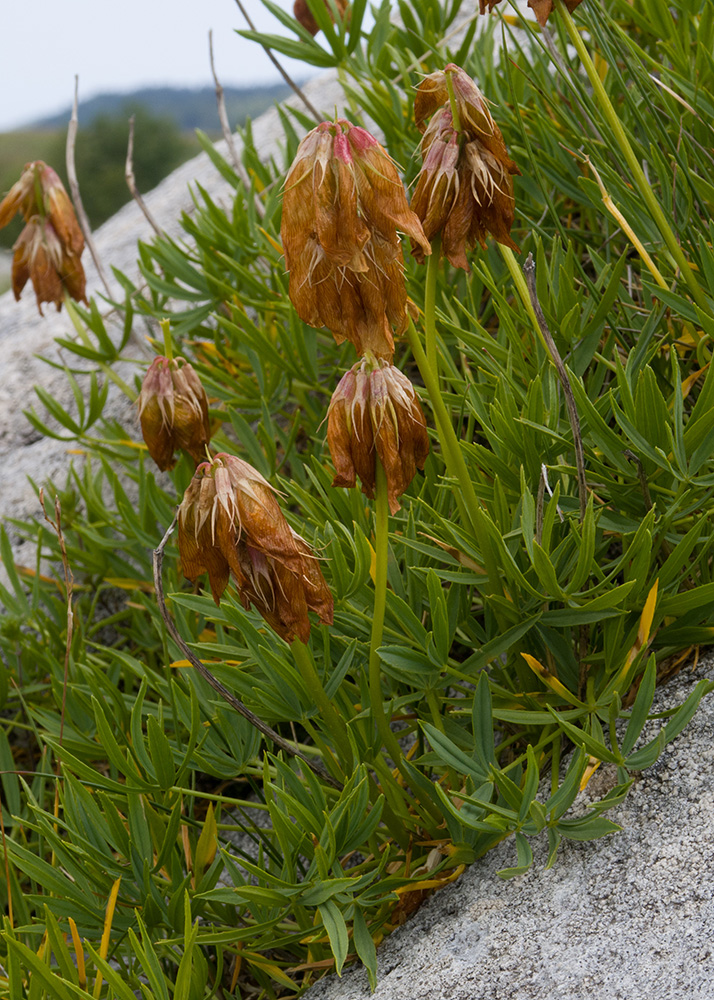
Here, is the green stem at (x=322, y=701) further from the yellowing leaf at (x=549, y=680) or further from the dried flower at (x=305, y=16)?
the dried flower at (x=305, y=16)

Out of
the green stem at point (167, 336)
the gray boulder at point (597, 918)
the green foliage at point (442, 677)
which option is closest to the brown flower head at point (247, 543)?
the green foliage at point (442, 677)

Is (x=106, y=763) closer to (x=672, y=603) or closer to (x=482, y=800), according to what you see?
(x=482, y=800)

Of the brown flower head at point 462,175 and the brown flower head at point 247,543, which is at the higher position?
the brown flower head at point 462,175

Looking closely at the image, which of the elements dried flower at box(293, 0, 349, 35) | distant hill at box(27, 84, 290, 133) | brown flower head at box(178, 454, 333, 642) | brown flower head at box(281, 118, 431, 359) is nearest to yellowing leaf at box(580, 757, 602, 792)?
brown flower head at box(178, 454, 333, 642)

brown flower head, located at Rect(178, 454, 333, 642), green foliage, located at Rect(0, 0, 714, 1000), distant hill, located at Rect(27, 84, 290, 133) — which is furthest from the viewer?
distant hill, located at Rect(27, 84, 290, 133)

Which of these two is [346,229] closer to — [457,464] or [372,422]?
[372,422]

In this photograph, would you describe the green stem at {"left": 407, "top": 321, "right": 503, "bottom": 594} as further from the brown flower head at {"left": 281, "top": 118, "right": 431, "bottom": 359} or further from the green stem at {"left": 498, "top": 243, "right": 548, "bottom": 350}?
the green stem at {"left": 498, "top": 243, "right": 548, "bottom": 350}
